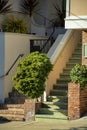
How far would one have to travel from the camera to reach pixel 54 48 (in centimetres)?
2033

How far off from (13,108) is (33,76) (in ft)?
5.72

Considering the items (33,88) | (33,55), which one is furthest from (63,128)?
(33,55)

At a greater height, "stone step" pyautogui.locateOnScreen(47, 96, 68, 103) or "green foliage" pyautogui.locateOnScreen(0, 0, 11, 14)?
"green foliage" pyautogui.locateOnScreen(0, 0, 11, 14)

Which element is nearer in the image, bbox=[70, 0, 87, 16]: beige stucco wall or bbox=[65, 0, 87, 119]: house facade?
bbox=[65, 0, 87, 119]: house facade

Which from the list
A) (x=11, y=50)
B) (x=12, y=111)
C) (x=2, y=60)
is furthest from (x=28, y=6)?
A: (x=12, y=111)

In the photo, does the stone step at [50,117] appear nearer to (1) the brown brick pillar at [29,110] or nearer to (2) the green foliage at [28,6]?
(1) the brown brick pillar at [29,110]

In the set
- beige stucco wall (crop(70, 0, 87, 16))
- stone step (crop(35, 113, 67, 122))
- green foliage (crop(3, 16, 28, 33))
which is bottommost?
stone step (crop(35, 113, 67, 122))

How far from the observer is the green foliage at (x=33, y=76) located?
17047mm

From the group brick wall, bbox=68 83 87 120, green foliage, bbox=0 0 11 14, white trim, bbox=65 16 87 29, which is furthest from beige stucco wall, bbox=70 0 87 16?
green foliage, bbox=0 0 11 14

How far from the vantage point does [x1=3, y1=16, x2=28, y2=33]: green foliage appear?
22547mm

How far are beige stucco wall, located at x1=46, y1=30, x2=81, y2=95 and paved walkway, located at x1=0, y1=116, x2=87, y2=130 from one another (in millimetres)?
1936

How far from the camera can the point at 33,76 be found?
17094 mm

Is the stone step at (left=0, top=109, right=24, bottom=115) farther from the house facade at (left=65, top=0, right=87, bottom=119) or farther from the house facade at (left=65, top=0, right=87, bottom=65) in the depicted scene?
the house facade at (left=65, top=0, right=87, bottom=65)

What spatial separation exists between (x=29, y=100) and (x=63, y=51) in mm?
3419
